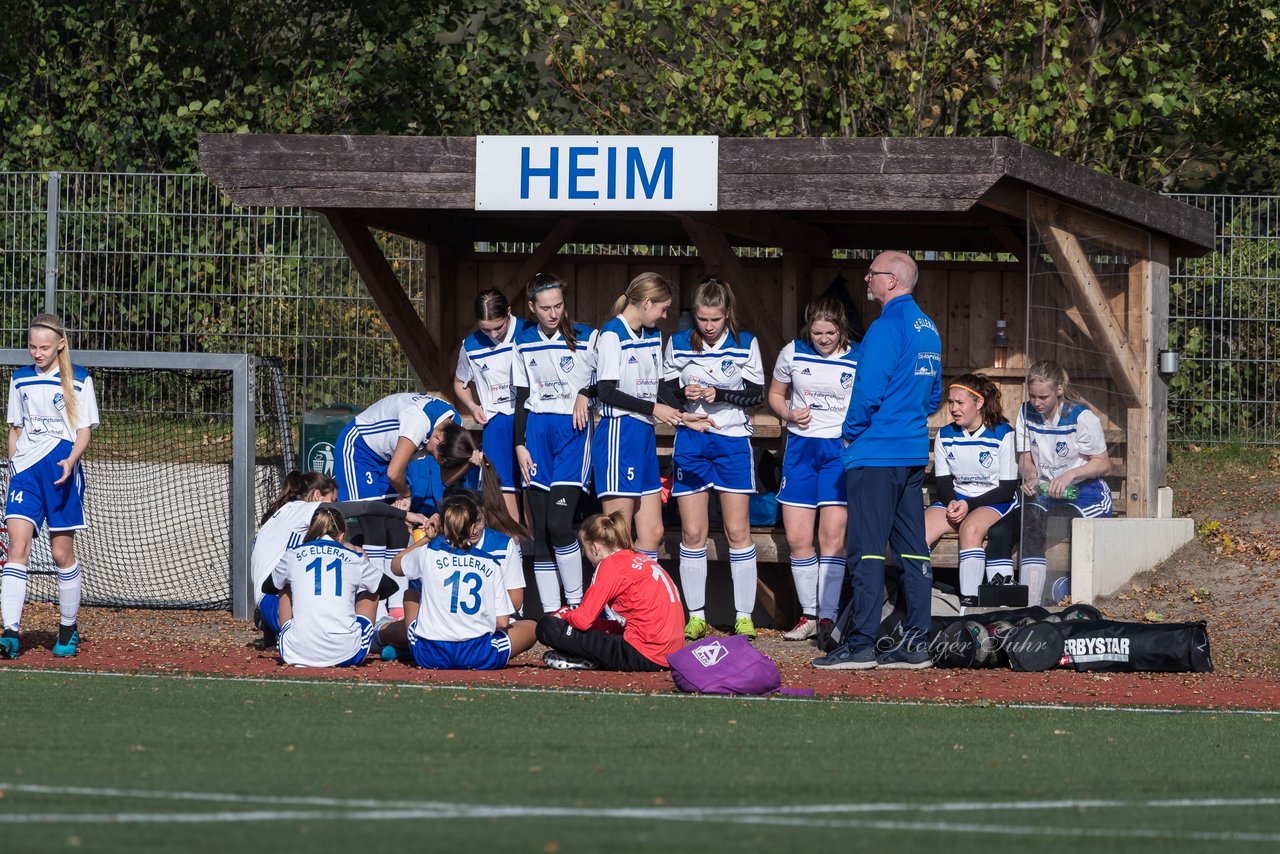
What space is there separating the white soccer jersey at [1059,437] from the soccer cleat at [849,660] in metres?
2.11

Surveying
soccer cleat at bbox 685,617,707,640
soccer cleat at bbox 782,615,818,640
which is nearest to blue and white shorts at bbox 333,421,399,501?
soccer cleat at bbox 685,617,707,640

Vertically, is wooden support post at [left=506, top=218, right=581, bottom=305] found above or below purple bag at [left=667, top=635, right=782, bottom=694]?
above

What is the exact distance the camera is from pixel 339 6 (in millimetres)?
19203

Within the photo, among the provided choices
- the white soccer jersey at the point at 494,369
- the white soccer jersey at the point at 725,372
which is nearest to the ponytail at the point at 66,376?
the white soccer jersey at the point at 494,369

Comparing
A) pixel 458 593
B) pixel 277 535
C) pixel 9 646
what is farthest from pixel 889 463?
pixel 9 646

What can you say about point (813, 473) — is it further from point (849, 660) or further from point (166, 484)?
point (166, 484)

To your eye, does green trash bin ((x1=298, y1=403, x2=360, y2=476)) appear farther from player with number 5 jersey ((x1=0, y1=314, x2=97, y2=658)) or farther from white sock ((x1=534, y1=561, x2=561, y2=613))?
player with number 5 jersey ((x1=0, y1=314, x2=97, y2=658))

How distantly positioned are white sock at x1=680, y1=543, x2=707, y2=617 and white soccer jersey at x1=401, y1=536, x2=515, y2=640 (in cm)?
177

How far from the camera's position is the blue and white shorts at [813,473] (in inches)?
411

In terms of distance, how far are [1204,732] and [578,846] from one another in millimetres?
3582

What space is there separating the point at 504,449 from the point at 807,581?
1910mm

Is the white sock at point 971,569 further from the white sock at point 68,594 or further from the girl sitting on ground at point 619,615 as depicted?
the white sock at point 68,594

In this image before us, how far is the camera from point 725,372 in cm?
1065

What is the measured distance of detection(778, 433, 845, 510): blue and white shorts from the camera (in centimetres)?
1045
